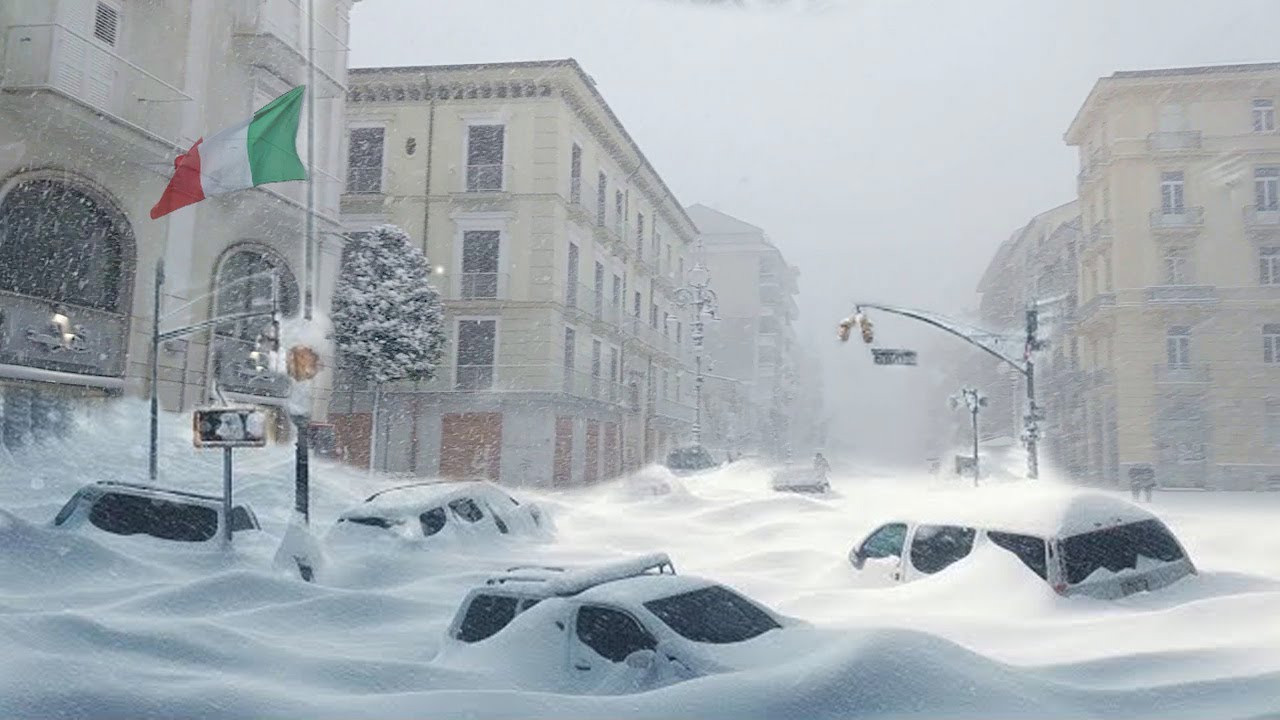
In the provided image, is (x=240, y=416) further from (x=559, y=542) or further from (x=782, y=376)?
(x=782, y=376)

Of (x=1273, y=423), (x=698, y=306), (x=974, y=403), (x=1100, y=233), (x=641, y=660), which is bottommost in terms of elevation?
(x=641, y=660)

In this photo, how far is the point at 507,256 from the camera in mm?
4723

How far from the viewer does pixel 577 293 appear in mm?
4875

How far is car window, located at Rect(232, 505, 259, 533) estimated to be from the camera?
5031 mm

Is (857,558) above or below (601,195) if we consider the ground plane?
below

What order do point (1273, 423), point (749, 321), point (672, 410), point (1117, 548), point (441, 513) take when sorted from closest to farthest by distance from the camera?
point (1117, 548)
point (1273, 423)
point (441, 513)
point (672, 410)
point (749, 321)

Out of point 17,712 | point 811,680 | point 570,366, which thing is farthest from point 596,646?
point 17,712

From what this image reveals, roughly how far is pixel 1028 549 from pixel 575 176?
3331 millimetres

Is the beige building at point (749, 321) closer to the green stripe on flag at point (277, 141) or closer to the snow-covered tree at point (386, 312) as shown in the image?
the snow-covered tree at point (386, 312)

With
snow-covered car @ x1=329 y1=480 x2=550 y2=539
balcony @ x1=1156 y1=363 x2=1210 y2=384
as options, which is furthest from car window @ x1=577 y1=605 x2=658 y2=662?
balcony @ x1=1156 y1=363 x2=1210 y2=384

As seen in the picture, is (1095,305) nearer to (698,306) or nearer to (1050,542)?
(1050,542)

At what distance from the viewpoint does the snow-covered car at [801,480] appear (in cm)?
656

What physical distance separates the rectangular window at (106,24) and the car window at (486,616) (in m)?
4.12

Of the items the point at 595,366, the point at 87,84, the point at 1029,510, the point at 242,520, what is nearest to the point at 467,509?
the point at 242,520
